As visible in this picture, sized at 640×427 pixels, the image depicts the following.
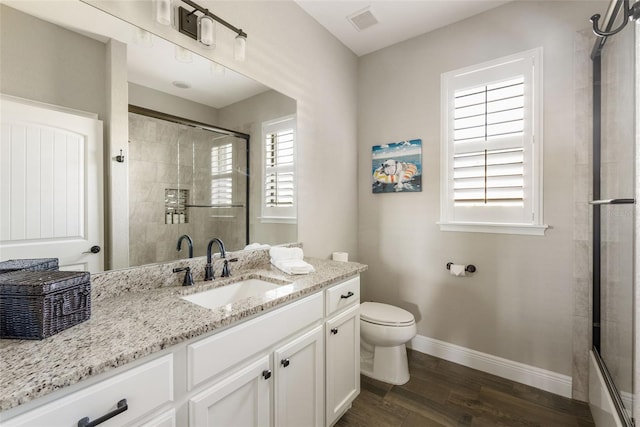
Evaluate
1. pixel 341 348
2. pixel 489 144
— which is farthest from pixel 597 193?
pixel 341 348

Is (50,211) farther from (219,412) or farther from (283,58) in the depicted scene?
(283,58)

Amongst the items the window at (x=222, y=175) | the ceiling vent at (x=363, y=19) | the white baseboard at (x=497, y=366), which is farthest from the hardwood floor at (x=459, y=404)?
the ceiling vent at (x=363, y=19)

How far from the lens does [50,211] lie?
105cm

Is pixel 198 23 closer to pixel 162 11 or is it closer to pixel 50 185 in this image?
pixel 162 11

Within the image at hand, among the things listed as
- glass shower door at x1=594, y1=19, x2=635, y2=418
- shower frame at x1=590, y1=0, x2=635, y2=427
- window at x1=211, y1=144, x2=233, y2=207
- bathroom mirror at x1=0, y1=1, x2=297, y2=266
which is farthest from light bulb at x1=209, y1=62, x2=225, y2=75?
shower frame at x1=590, y1=0, x2=635, y2=427

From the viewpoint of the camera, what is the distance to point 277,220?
6.66 ft

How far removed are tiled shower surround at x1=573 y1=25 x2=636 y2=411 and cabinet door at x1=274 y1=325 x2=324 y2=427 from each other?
130 cm

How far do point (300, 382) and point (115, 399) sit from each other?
83 cm

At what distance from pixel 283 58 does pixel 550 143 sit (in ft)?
6.42

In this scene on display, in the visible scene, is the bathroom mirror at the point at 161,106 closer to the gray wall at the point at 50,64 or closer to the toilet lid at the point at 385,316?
the gray wall at the point at 50,64

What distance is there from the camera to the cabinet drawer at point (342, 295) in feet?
5.17

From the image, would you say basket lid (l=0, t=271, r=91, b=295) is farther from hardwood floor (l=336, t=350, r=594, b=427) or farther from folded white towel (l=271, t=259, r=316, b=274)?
hardwood floor (l=336, t=350, r=594, b=427)

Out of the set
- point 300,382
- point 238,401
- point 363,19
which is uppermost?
point 363,19

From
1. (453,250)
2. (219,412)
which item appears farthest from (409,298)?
(219,412)
